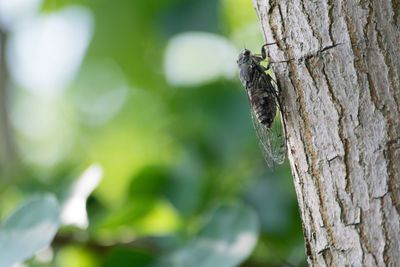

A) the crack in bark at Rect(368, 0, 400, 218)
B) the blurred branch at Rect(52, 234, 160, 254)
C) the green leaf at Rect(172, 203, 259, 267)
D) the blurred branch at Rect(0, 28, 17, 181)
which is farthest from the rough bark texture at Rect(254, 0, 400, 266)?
the blurred branch at Rect(0, 28, 17, 181)

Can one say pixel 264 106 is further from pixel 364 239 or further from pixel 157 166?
pixel 157 166

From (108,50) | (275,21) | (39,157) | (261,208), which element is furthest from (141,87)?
(275,21)

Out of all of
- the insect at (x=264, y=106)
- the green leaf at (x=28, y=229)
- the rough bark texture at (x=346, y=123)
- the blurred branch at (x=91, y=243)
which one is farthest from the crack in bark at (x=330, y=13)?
the blurred branch at (x=91, y=243)

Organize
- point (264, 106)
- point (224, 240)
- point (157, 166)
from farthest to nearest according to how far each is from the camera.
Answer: point (157, 166) < point (224, 240) < point (264, 106)

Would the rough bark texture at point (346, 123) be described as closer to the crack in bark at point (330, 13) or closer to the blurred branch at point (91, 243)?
the crack in bark at point (330, 13)

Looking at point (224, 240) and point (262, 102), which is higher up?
point (262, 102)

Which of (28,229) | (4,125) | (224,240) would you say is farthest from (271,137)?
(4,125)

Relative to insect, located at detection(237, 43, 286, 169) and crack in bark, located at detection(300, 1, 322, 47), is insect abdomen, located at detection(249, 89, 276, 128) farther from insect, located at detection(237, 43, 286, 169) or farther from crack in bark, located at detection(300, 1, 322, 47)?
crack in bark, located at detection(300, 1, 322, 47)
